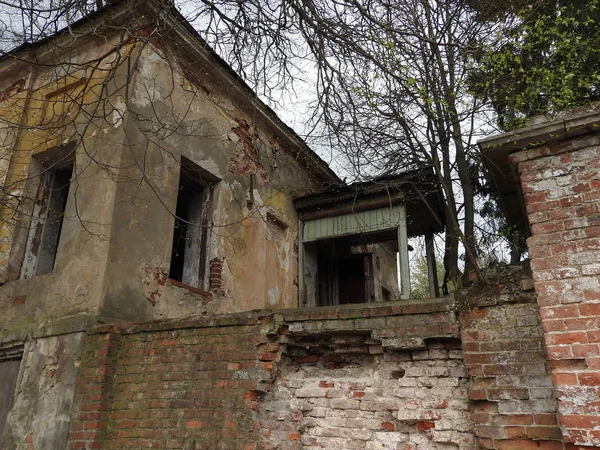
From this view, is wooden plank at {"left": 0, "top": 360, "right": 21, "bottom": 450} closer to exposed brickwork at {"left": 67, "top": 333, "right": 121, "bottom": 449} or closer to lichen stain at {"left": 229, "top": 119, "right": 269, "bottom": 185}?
exposed brickwork at {"left": 67, "top": 333, "right": 121, "bottom": 449}

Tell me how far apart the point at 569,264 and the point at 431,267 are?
6528mm

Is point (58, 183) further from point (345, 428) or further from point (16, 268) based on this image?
point (345, 428)

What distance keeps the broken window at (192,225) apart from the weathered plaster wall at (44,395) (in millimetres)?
2145

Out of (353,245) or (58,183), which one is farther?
(353,245)

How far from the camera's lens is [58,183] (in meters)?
7.16

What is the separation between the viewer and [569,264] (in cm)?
300

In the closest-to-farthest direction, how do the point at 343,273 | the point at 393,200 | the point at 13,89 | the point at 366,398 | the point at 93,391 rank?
the point at 366,398 → the point at 93,391 → the point at 13,89 → the point at 393,200 → the point at 343,273

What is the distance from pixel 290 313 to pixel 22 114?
5.85 metres

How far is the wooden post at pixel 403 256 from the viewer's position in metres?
7.70

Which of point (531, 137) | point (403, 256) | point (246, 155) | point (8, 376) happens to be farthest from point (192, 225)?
point (531, 137)

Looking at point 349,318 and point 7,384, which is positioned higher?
point 349,318

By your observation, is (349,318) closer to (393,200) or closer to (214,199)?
(214,199)

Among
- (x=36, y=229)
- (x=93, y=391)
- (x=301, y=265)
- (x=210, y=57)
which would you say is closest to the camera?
(x=93, y=391)

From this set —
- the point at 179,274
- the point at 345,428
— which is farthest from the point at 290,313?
the point at 179,274
